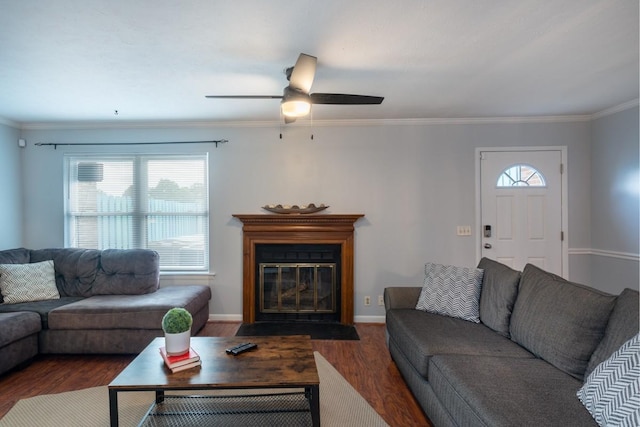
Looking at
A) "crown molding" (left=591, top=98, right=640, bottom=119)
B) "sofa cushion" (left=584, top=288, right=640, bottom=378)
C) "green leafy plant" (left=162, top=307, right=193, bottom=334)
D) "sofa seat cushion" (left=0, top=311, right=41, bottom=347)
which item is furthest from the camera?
"crown molding" (left=591, top=98, right=640, bottom=119)

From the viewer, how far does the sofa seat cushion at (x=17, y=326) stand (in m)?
2.44

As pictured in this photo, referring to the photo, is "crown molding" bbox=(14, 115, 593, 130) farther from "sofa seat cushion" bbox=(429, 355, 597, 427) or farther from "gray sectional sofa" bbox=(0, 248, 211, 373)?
"sofa seat cushion" bbox=(429, 355, 597, 427)

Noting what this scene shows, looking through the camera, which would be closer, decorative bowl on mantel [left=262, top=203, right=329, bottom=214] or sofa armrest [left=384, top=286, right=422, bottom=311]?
sofa armrest [left=384, top=286, right=422, bottom=311]

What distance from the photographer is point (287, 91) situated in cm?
210

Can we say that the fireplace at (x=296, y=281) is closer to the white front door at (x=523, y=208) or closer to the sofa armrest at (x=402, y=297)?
the sofa armrest at (x=402, y=297)

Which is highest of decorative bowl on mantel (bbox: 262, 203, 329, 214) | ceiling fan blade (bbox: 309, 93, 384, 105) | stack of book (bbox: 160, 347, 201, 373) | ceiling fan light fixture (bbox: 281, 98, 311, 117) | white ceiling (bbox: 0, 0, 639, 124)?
white ceiling (bbox: 0, 0, 639, 124)

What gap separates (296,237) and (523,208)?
2.76 meters

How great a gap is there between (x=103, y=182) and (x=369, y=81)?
3.49 metres

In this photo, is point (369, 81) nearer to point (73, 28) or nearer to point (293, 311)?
point (73, 28)

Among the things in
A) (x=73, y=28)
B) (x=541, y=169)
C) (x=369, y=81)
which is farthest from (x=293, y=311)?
(x=541, y=169)

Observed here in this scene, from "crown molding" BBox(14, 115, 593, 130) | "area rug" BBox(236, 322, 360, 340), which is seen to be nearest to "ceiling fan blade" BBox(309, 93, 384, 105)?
"crown molding" BBox(14, 115, 593, 130)

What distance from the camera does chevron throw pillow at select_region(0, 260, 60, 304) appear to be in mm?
2990

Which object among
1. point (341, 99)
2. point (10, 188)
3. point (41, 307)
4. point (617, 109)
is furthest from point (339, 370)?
point (10, 188)

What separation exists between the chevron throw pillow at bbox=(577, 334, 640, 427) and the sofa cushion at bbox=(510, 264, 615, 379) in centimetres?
24
